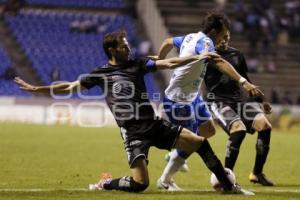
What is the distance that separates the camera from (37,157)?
1520 cm

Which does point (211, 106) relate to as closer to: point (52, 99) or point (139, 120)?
point (139, 120)

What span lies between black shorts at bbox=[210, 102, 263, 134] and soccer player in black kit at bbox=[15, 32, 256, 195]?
64.9 inches

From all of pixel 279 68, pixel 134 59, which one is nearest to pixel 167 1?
pixel 279 68

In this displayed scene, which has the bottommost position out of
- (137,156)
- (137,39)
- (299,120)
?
(299,120)

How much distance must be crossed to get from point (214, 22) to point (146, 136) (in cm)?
176

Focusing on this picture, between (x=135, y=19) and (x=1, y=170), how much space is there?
23.5 metres

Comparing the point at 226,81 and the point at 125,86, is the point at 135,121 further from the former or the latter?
the point at 226,81

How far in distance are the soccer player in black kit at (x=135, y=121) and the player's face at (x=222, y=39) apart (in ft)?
4.49

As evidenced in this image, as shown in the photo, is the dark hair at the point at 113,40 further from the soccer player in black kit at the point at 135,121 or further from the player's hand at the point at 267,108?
the player's hand at the point at 267,108

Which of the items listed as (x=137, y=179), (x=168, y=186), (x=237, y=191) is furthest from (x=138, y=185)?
(x=237, y=191)

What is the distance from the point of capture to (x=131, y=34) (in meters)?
34.6

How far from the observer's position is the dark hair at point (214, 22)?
1023cm

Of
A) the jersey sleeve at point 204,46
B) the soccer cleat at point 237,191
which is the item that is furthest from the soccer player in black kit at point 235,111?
the soccer cleat at point 237,191

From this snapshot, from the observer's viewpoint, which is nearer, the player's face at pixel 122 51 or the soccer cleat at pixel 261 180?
the player's face at pixel 122 51
